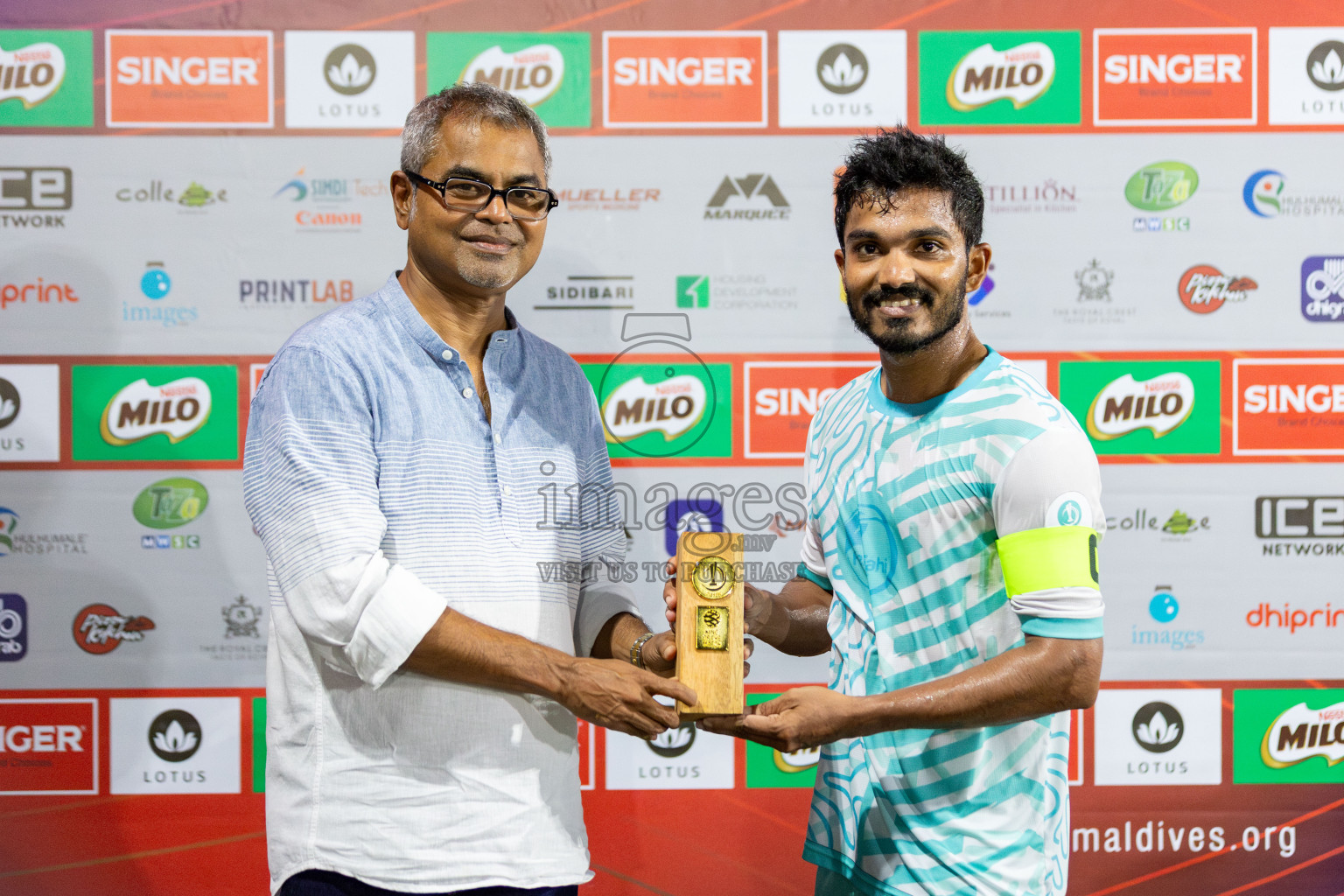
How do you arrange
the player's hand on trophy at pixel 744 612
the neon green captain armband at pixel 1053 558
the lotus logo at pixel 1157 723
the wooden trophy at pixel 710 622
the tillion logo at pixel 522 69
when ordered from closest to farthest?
the neon green captain armband at pixel 1053 558 → the wooden trophy at pixel 710 622 → the player's hand on trophy at pixel 744 612 → the tillion logo at pixel 522 69 → the lotus logo at pixel 1157 723

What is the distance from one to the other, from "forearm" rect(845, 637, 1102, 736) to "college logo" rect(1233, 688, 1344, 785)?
5.44 ft

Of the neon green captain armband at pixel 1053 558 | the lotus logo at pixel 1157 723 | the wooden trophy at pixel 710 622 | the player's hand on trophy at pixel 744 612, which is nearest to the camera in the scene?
the neon green captain armband at pixel 1053 558

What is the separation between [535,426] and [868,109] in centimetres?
151

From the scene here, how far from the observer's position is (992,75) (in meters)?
2.53

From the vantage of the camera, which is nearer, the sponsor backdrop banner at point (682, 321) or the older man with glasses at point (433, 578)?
the older man with glasses at point (433, 578)

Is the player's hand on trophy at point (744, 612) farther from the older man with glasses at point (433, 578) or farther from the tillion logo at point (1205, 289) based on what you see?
the tillion logo at point (1205, 289)

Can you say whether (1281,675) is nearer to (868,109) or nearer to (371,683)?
(868,109)

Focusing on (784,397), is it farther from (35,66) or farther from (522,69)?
(35,66)

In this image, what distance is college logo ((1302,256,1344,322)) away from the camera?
257 centimetres

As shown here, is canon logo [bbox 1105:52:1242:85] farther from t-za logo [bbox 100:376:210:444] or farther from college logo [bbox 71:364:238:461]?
t-za logo [bbox 100:376:210:444]

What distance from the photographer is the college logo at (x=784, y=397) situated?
2564 millimetres

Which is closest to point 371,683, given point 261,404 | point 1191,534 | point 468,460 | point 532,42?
point 468,460

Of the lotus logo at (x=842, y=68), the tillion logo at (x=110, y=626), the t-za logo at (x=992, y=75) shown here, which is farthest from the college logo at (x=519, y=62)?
the tillion logo at (x=110, y=626)

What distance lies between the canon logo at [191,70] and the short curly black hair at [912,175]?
1855mm
